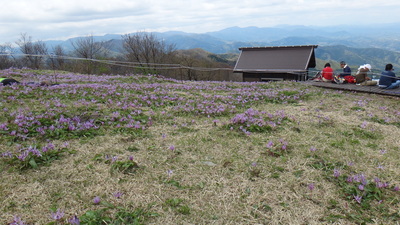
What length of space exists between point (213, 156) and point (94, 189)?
2476 mm

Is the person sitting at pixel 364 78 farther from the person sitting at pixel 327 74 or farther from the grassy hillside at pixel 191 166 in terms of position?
the grassy hillside at pixel 191 166

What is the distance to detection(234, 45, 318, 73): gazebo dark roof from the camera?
3027cm

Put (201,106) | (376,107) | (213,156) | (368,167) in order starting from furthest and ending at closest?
(376,107) → (201,106) → (213,156) → (368,167)

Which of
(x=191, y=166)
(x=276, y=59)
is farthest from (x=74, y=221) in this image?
(x=276, y=59)

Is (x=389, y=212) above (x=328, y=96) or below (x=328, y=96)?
below

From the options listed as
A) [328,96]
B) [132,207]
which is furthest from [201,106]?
[328,96]

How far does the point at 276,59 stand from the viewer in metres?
31.8

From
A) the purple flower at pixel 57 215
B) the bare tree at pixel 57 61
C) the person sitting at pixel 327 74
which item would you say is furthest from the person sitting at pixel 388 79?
the bare tree at pixel 57 61

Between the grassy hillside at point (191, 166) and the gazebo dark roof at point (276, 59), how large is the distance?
73.7 ft

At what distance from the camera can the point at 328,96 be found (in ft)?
41.9

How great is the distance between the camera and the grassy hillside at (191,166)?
371 centimetres

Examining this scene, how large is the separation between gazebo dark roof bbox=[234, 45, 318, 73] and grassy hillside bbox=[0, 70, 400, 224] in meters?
22.5

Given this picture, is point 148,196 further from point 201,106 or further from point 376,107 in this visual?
point 376,107

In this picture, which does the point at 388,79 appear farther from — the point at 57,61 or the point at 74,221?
the point at 57,61
